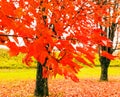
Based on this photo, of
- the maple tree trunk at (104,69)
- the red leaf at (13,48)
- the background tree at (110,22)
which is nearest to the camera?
the red leaf at (13,48)

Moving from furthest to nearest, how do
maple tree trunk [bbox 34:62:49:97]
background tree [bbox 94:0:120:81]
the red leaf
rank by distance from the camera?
background tree [bbox 94:0:120:81], maple tree trunk [bbox 34:62:49:97], the red leaf

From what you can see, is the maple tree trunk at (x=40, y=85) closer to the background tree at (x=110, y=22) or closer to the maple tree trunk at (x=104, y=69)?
the background tree at (x=110, y=22)

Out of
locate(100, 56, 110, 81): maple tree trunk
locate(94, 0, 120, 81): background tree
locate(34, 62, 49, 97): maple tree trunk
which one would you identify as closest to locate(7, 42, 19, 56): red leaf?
locate(34, 62, 49, 97): maple tree trunk

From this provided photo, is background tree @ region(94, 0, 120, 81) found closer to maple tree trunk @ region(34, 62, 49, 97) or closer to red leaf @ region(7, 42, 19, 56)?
maple tree trunk @ region(34, 62, 49, 97)

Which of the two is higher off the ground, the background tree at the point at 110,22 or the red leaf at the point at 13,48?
the background tree at the point at 110,22

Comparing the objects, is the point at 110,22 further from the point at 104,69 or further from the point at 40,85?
the point at 40,85

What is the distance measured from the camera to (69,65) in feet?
16.1

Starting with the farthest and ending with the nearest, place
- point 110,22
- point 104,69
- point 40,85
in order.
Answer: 1. point 104,69
2. point 110,22
3. point 40,85

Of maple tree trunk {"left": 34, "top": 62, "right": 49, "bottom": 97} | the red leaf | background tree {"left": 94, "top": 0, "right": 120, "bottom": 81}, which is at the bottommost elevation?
maple tree trunk {"left": 34, "top": 62, "right": 49, "bottom": 97}

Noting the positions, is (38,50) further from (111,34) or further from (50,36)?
(111,34)

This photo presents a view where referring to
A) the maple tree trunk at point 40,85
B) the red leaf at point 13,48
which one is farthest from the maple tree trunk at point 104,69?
the red leaf at point 13,48

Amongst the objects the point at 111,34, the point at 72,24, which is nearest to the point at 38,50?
the point at 72,24

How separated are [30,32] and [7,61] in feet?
166

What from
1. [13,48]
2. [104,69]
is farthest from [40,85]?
[13,48]
